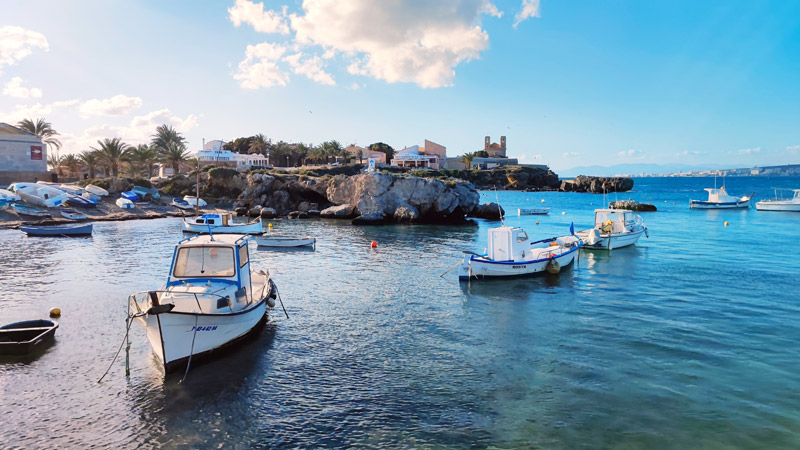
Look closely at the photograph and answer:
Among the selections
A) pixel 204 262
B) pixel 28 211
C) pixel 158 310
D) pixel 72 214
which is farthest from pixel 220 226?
pixel 158 310

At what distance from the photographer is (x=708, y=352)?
17.9m

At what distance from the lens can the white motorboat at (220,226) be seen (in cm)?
5026

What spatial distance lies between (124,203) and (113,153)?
81.5 ft

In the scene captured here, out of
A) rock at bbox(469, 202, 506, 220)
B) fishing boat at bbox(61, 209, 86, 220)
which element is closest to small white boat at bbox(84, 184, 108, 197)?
fishing boat at bbox(61, 209, 86, 220)

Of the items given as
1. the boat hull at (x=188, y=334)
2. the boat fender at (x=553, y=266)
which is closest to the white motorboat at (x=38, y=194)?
the boat hull at (x=188, y=334)

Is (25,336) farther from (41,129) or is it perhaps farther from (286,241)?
(41,129)

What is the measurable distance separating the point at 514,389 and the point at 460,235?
127ft

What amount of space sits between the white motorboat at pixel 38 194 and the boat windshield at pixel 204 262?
5769 centimetres

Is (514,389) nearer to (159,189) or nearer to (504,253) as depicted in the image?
(504,253)

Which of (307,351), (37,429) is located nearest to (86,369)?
(37,429)

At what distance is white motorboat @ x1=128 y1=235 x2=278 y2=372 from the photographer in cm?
1467

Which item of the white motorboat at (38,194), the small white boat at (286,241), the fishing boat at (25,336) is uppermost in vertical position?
the white motorboat at (38,194)

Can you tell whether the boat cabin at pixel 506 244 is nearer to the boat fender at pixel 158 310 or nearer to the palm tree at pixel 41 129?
the boat fender at pixel 158 310

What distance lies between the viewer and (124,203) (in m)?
70.1
